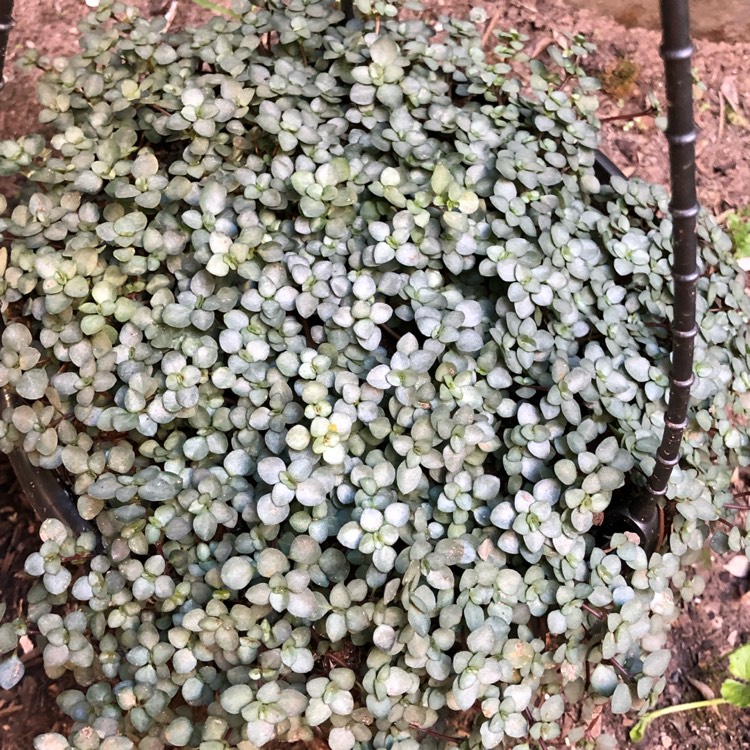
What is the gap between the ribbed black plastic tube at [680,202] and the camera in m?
0.62

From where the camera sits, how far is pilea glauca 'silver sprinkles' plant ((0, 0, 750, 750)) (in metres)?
1.02

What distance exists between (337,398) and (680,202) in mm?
592

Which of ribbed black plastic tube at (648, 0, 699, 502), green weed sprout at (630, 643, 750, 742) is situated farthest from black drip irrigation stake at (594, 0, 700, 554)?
green weed sprout at (630, 643, 750, 742)

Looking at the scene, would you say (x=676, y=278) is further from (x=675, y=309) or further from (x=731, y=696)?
(x=731, y=696)

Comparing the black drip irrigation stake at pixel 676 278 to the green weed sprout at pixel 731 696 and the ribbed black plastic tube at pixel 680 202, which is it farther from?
the green weed sprout at pixel 731 696

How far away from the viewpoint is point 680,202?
2.37 ft

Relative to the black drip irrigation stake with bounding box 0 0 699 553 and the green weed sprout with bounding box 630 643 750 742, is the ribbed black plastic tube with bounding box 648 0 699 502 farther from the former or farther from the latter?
the green weed sprout with bounding box 630 643 750 742

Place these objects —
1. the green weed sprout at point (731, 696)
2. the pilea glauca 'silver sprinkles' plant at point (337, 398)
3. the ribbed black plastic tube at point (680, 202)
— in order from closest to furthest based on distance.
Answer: the ribbed black plastic tube at point (680, 202) < the pilea glauca 'silver sprinkles' plant at point (337, 398) < the green weed sprout at point (731, 696)

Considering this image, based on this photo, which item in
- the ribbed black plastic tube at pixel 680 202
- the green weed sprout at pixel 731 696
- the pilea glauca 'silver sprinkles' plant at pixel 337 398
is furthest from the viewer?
the green weed sprout at pixel 731 696

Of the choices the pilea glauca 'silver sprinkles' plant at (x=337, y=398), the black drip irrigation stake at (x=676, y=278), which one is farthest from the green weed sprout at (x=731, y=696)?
the black drip irrigation stake at (x=676, y=278)

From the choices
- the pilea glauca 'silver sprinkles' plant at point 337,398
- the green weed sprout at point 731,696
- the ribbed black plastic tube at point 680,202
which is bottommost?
the green weed sprout at point 731,696

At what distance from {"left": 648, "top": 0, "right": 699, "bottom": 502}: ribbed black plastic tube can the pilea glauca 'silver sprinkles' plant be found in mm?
182

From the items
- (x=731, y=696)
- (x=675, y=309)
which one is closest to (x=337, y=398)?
(x=675, y=309)

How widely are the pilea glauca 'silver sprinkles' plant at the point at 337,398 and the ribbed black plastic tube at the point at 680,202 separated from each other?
18cm
